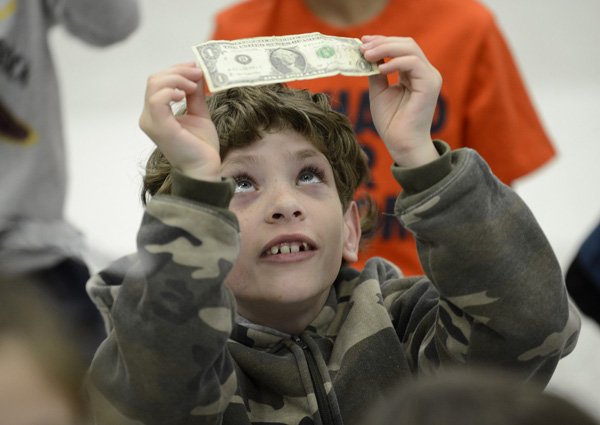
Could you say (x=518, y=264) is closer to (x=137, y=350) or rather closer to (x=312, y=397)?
(x=312, y=397)

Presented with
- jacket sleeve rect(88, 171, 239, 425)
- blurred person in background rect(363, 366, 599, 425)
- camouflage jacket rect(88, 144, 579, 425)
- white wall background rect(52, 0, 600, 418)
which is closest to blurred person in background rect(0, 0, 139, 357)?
camouflage jacket rect(88, 144, 579, 425)

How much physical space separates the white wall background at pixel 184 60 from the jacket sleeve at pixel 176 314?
193cm

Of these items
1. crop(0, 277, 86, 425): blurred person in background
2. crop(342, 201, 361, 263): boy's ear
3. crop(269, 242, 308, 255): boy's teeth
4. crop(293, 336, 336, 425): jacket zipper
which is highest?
crop(0, 277, 86, 425): blurred person in background

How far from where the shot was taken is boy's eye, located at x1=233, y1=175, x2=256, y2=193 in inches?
55.0

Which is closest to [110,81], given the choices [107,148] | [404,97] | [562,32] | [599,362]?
[107,148]

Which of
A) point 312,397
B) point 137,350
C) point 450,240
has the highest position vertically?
point 450,240

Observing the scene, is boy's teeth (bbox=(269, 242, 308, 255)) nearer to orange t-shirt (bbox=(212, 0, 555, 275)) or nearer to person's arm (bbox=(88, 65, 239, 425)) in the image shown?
person's arm (bbox=(88, 65, 239, 425))

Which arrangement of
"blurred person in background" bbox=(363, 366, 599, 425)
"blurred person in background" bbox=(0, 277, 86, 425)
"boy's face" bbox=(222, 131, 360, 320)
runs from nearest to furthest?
1. "blurred person in background" bbox=(363, 366, 599, 425)
2. "blurred person in background" bbox=(0, 277, 86, 425)
3. "boy's face" bbox=(222, 131, 360, 320)

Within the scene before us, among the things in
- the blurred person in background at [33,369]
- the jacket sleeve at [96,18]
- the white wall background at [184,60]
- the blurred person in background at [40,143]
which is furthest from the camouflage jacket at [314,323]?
the white wall background at [184,60]

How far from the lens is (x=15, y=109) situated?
5.94ft

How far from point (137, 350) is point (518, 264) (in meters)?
0.46

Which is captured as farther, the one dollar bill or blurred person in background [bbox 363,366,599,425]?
the one dollar bill

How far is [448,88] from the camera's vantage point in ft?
7.47

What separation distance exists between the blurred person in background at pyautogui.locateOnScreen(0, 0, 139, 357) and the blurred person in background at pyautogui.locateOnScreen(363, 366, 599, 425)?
1.00 metres
